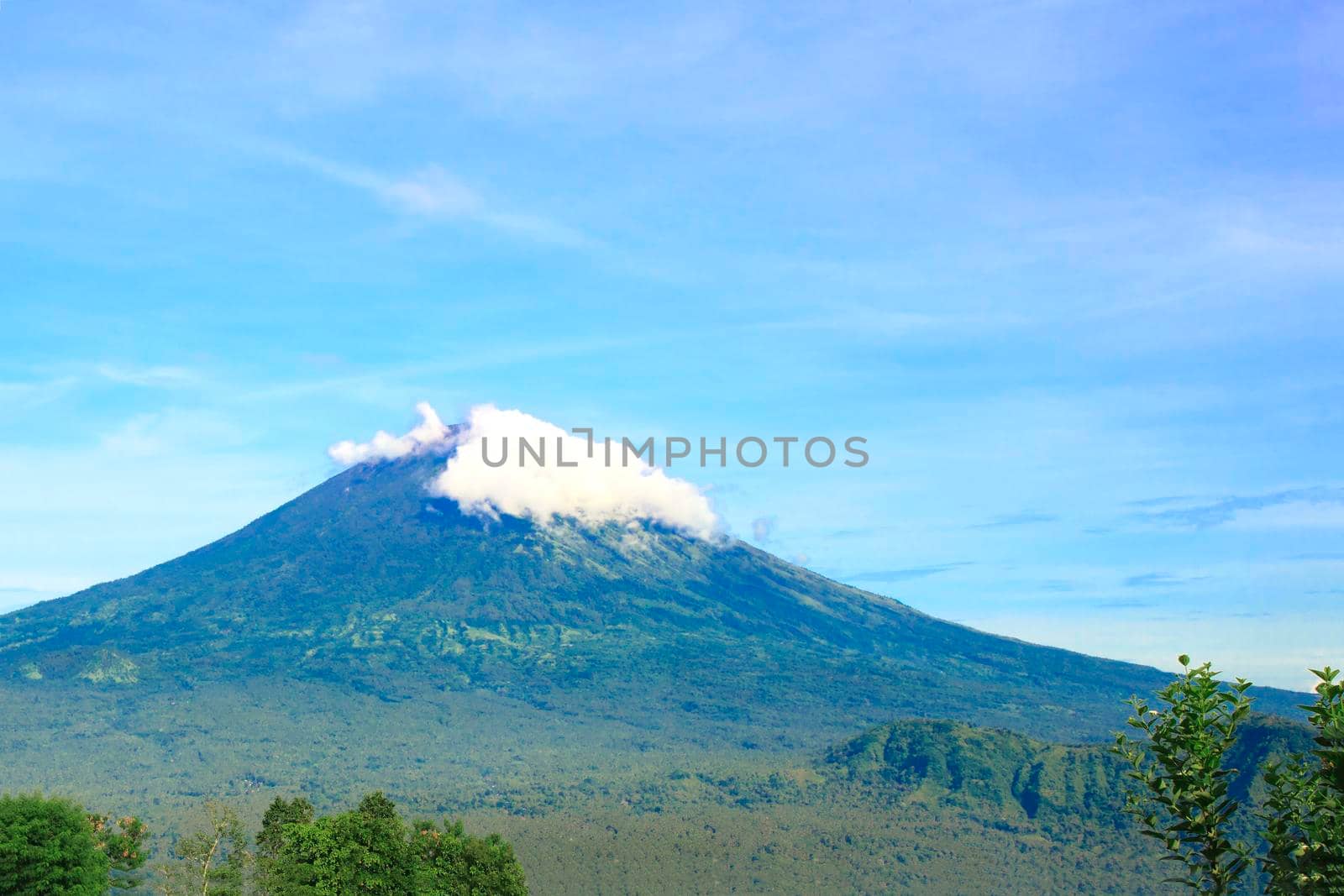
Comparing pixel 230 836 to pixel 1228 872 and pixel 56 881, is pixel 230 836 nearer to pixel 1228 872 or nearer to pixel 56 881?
pixel 56 881

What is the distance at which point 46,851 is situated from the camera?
7162 cm

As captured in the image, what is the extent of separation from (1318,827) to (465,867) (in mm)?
64792

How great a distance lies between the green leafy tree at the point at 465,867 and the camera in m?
75.4

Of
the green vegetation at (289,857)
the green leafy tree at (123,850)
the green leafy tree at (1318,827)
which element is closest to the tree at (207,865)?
the green vegetation at (289,857)

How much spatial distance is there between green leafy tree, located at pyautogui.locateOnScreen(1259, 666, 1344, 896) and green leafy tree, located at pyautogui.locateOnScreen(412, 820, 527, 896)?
60.1 m

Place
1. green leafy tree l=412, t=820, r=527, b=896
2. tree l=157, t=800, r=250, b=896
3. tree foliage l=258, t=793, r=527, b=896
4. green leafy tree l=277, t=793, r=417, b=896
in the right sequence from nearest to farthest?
1. green leafy tree l=277, t=793, r=417, b=896
2. tree foliage l=258, t=793, r=527, b=896
3. tree l=157, t=800, r=250, b=896
4. green leafy tree l=412, t=820, r=527, b=896

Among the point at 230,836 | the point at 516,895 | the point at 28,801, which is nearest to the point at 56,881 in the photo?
the point at 28,801

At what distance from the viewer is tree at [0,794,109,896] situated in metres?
71.1

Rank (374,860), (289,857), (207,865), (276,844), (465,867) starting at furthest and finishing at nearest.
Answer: (276,844) → (465,867) → (207,865) → (374,860) → (289,857)

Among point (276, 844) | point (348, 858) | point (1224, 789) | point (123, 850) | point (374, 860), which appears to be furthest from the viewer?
point (123, 850)

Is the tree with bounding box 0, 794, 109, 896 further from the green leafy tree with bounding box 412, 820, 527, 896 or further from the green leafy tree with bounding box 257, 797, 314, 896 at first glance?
the green leafy tree with bounding box 412, 820, 527, 896

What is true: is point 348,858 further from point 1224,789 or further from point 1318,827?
point 1318,827

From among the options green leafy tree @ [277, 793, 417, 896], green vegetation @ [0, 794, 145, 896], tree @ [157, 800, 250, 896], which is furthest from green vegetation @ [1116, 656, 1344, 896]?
green vegetation @ [0, 794, 145, 896]

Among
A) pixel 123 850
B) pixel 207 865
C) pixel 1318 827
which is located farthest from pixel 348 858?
pixel 1318 827
